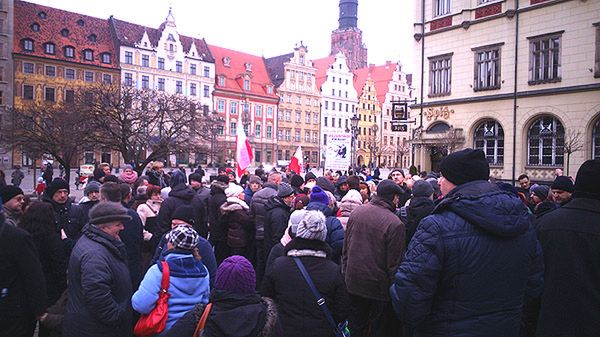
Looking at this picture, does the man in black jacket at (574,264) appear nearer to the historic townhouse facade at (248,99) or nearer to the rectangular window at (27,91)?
the rectangular window at (27,91)

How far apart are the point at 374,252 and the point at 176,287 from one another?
2232mm

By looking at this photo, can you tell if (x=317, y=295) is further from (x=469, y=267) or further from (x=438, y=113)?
(x=438, y=113)

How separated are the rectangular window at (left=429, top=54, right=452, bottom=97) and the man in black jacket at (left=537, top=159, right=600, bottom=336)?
77.6 ft

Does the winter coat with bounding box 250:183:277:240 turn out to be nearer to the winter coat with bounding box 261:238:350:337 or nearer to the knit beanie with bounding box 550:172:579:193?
the winter coat with bounding box 261:238:350:337

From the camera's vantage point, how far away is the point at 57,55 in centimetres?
5419

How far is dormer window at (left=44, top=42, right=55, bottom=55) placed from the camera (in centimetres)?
5356

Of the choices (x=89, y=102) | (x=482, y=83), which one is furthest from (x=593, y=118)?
(x=89, y=102)

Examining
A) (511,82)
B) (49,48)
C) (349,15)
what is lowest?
(511,82)

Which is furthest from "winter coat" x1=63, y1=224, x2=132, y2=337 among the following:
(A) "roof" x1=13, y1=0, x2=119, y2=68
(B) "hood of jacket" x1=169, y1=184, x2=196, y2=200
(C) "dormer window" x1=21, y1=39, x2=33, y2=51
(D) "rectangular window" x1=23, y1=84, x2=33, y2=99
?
(C) "dormer window" x1=21, y1=39, x2=33, y2=51

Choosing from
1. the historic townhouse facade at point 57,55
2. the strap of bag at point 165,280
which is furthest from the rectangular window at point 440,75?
the historic townhouse facade at point 57,55

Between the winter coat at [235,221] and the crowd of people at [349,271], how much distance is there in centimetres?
178

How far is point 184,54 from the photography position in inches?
2498

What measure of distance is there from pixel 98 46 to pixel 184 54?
36.8 ft

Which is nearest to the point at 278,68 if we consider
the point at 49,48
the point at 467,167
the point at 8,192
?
the point at 49,48
